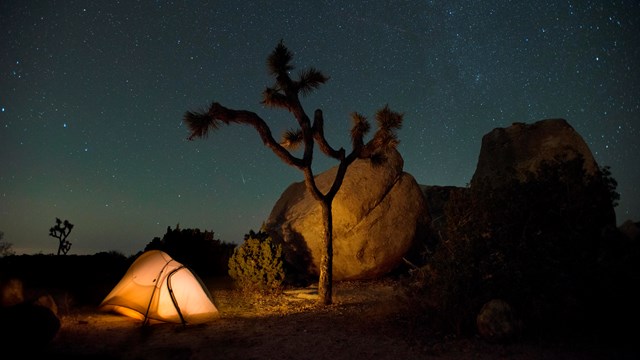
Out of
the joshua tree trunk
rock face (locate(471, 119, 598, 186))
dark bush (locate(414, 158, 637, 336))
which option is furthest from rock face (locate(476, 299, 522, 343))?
rock face (locate(471, 119, 598, 186))

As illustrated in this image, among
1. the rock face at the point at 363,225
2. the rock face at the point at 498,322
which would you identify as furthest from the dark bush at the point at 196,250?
the rock face at the point at 498,322

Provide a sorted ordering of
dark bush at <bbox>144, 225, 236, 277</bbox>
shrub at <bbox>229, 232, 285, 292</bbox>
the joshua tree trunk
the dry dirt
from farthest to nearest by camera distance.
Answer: dark bush at <bbox>144, 225, 236, 277</bbox> < shrub at <bbox>229, 232, 285, 292</bbox> < the joshua tree trunk < the dry dirt

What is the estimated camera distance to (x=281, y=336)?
296 inches

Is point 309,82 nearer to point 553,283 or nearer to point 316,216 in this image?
point 316,216

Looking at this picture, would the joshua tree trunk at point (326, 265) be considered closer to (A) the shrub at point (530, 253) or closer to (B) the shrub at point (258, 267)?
(B) the shrub at point (258, 267)

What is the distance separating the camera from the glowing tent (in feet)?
28.6

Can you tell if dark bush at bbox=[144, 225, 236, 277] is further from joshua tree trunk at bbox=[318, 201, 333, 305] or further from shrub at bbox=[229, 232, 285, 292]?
joshua tree trunk at bbox=[318, 201, 333, 305]

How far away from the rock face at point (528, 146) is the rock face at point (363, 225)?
2.60 m

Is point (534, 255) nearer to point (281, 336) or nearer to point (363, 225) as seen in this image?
point (281, 336)

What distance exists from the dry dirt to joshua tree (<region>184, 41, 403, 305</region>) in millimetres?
1986

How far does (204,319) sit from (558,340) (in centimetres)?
654

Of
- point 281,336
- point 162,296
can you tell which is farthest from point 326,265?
point 162,296

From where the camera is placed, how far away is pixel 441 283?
24.7ft

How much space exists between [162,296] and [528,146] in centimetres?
1367
